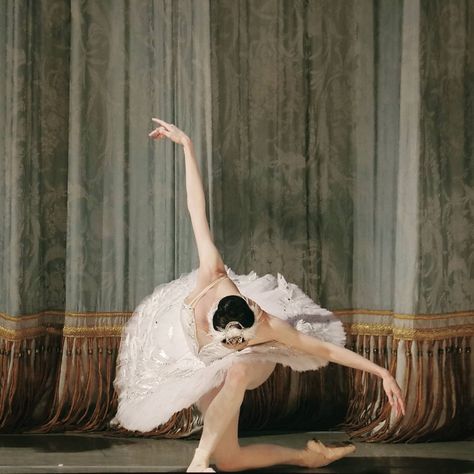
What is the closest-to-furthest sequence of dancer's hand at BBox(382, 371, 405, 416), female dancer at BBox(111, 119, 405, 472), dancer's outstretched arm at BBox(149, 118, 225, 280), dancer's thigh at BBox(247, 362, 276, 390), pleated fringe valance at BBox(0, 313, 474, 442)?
dancer's hand at BBox(382, 371, 405, 416)
female dancer at BBox(111, 119, 405, 472)
dancer's thigh at BBox(247, 362, 276, 390)
dancer's outstretched arm at BBox(149, 118, 225, 280)
pleated fringe valance at BBox(0, 313, 474, 442)

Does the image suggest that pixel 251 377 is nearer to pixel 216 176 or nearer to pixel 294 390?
pixel 294 390

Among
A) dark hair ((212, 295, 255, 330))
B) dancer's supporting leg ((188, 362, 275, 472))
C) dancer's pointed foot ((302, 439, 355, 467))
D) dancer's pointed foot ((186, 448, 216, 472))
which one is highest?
dark hair ((212, 295, 255, 330))

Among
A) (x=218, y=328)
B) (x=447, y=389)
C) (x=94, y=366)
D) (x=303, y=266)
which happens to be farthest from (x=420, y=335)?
(x=94, y=366)

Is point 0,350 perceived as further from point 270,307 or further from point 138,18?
point 138,18

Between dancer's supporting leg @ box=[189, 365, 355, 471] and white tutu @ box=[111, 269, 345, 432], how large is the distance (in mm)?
100

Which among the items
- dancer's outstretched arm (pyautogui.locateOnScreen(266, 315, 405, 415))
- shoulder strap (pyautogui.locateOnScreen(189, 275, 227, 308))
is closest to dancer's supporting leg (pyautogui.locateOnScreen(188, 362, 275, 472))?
dancer's outstretched arm (pyautogui.locateOnScreen(266, 315, 405, 415))

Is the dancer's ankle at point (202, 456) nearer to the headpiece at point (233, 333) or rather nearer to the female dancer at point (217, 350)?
the female dancer at point (217, 350)

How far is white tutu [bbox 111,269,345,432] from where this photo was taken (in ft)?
10.1

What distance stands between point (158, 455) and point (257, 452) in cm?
40

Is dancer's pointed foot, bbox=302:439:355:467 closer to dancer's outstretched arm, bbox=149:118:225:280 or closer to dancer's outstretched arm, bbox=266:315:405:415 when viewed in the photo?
dancer's outstretched arm, bbox=266:315:405:415

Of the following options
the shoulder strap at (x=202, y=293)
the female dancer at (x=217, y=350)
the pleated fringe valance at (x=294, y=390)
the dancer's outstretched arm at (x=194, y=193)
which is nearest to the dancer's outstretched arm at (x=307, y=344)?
the female dancer at (x=217, y=350)

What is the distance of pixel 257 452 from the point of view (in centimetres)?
319

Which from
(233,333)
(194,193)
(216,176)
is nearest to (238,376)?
(233,333)

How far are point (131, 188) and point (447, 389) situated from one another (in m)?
1.35
